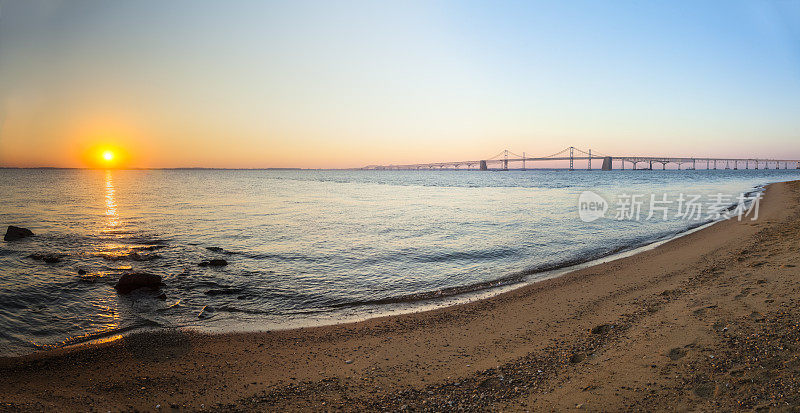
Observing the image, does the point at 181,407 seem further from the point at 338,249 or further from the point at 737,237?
the point at 737,237

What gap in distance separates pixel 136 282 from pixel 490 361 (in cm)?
869

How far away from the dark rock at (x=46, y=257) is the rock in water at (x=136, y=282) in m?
4.54

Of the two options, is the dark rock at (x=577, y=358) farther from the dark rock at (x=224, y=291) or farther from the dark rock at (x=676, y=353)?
the dark rock at (x=224, y=291)

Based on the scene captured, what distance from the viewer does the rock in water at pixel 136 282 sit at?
895cm

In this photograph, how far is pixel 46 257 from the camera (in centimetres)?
1190

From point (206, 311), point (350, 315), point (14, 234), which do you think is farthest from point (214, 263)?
point (14, 234)

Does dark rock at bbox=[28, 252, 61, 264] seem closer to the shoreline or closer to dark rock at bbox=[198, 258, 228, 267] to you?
dark rock at bbox=[198, 258, 228, 267]

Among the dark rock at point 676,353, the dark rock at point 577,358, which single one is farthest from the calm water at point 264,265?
the dark rock at point 676,353

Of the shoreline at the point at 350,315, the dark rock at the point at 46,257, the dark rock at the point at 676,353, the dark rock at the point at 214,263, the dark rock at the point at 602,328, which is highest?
the dark rock at the point at 676,353

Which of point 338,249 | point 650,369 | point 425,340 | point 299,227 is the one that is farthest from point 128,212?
point 650,369

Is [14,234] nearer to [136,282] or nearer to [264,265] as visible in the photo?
[136,282]

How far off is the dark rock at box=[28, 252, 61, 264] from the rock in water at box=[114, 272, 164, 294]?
14.9 ft

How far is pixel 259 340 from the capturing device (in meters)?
6.18

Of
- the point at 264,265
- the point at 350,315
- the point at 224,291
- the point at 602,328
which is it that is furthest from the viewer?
the point at 264,265
